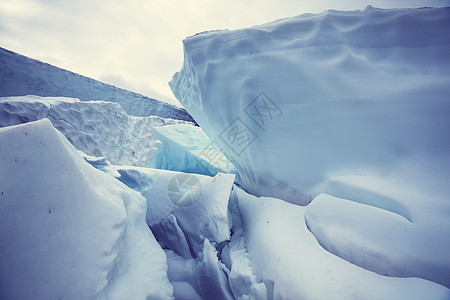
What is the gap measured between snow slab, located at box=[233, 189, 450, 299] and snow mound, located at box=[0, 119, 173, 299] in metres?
0.47

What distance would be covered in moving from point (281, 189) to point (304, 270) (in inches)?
20.9

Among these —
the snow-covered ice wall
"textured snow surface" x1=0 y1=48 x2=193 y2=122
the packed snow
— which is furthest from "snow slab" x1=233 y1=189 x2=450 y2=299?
"textured snow surface" x1=0 y1=48 x2=193 y2=122

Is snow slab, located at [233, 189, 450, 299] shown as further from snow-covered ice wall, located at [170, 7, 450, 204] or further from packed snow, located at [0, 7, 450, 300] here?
snow-covered ice wall, located at [170, 7, 450, 204]

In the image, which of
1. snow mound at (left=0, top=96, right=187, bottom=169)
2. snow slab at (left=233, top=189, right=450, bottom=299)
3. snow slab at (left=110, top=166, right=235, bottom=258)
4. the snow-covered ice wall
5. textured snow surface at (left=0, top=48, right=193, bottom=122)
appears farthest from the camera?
textured snow surface at (left=0, top=48, right=193, bottom=122)

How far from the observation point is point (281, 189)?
1188mm

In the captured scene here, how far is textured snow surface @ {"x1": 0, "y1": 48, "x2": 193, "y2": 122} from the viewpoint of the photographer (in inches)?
145

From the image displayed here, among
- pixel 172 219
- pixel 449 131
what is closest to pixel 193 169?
pixel 172 219


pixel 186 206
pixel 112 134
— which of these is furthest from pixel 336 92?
pixel 112 134

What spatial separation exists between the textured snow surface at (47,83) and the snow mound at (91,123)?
1.84 metres

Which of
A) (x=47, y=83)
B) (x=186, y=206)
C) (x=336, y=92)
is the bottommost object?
(x=186, y=206)

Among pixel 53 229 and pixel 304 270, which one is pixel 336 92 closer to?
pixel 304 270

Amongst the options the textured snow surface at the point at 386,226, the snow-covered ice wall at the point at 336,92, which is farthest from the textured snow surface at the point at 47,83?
the textured snow surface at the point at 386,226

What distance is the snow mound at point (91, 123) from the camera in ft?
7.26

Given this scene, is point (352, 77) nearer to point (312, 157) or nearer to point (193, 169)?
point (312, 157)
